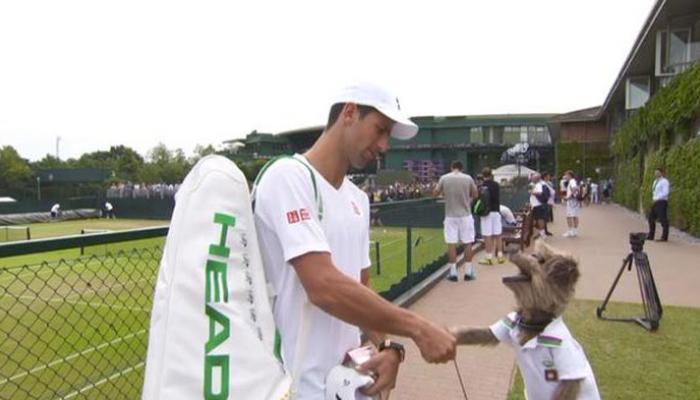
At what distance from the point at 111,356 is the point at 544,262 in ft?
16.1

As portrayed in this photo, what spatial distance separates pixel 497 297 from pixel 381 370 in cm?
702

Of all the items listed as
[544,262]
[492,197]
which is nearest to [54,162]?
[492,197]

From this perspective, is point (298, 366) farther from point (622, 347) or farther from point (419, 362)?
point (622, 347)

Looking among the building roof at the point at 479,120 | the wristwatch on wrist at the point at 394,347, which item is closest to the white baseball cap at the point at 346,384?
the wristwatch on wrist at the point at 394,347

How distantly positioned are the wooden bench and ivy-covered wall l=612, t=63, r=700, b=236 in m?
4.58

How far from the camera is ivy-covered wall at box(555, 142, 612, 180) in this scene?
163 ft

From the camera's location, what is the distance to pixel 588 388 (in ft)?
9.34

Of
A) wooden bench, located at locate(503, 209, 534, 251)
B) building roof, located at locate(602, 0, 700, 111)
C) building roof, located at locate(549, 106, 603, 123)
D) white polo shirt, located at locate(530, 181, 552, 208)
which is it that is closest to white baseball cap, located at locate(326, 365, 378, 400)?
wooden bench, located at locate(503, 209, 534, 251)

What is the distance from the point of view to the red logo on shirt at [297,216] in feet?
5.25

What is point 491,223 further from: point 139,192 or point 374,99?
point 139,192

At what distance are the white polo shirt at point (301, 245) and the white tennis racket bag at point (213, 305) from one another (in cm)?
10

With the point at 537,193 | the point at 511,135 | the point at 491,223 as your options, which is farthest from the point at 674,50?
the point at 511,135

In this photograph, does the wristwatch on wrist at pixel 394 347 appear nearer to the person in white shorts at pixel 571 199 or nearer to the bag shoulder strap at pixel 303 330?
the bag shoulder strap at pixel 303 330

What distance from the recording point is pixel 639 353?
18.6 ft
